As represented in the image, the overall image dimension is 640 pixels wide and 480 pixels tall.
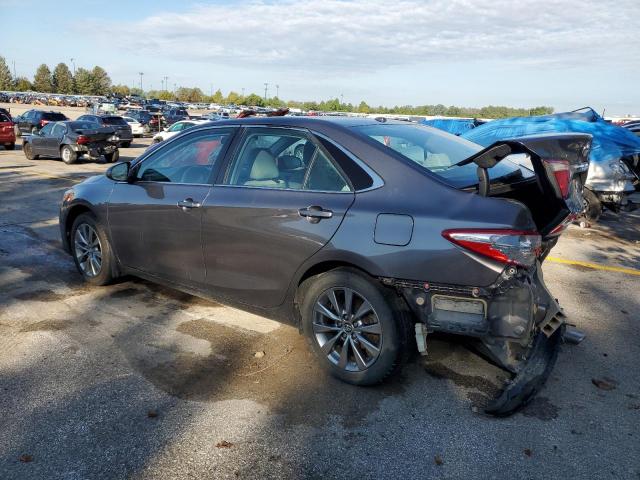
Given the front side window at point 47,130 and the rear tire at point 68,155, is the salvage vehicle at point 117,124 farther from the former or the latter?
the rear tire at point 68,155

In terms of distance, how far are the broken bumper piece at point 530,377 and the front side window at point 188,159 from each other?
103 inches

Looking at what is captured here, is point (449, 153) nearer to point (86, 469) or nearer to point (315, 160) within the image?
point (315, 160)

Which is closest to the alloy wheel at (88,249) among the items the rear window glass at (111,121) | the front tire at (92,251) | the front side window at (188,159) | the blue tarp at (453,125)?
the front tire at (92,251)

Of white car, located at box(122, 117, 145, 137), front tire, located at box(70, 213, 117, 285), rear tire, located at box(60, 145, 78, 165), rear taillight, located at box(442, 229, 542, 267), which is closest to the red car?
rear tire, located at box(60, 145, 78, 165)

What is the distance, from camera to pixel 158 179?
15.1 ft

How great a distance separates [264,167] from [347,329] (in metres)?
1.35

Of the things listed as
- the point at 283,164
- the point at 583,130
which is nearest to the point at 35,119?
the point at 583,130

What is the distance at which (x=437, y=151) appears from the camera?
3.89 metres

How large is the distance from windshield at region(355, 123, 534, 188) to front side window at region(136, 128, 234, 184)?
121 cm

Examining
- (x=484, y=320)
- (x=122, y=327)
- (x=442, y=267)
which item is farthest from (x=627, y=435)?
(x=122, y=327)

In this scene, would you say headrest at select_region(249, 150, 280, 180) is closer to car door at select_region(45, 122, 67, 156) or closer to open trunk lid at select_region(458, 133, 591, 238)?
open trunk lid at select_region(458, 133, 591, 238)

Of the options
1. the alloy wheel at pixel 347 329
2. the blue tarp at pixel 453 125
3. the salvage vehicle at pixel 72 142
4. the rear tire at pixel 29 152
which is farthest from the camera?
the blue tarp at pixel 453 125

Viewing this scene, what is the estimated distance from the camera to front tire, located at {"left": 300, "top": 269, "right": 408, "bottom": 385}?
10.7ft

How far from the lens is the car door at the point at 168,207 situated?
165 inches
